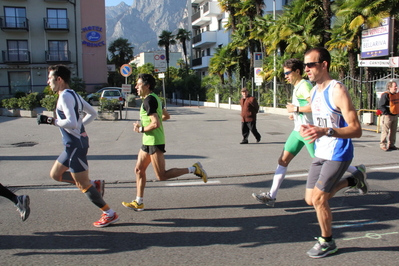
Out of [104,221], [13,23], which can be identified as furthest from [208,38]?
[104,221]

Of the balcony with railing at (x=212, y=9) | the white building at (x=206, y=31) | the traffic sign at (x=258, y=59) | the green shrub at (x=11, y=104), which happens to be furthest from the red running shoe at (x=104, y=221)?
the balcony with railing at (x=212, y=9)

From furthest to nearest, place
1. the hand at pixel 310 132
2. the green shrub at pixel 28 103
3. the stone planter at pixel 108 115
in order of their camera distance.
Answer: the green shrub at pixel 28 103, the stone planter at pixel 108 115, the hand at pixel 310 132

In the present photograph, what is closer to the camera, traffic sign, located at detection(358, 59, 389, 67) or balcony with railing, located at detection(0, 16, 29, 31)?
traffic sign, located at detection(358, 59, 389, 67)

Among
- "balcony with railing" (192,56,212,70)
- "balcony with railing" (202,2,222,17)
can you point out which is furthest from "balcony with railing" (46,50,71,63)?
"balcony with railing" (202,2,222,17)

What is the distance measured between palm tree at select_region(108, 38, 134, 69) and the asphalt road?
54.3 metres

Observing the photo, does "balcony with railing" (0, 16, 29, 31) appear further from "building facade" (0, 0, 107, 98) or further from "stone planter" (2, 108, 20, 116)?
"stone planter" (2, 108, 20, 116)

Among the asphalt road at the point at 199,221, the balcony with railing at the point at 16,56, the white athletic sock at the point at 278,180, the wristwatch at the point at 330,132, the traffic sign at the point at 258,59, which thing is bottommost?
the asphalt road at the point at 199,221

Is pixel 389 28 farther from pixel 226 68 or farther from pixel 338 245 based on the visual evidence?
pixel 226 68

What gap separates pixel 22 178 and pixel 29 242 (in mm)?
3407

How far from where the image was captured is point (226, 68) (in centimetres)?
3303

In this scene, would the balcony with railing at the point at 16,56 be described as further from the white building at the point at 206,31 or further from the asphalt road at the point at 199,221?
the asphalt road at the point at 199,221

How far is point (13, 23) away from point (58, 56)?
4.98m

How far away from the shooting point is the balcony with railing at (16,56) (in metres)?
36.9

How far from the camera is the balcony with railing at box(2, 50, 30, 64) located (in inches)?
1452
